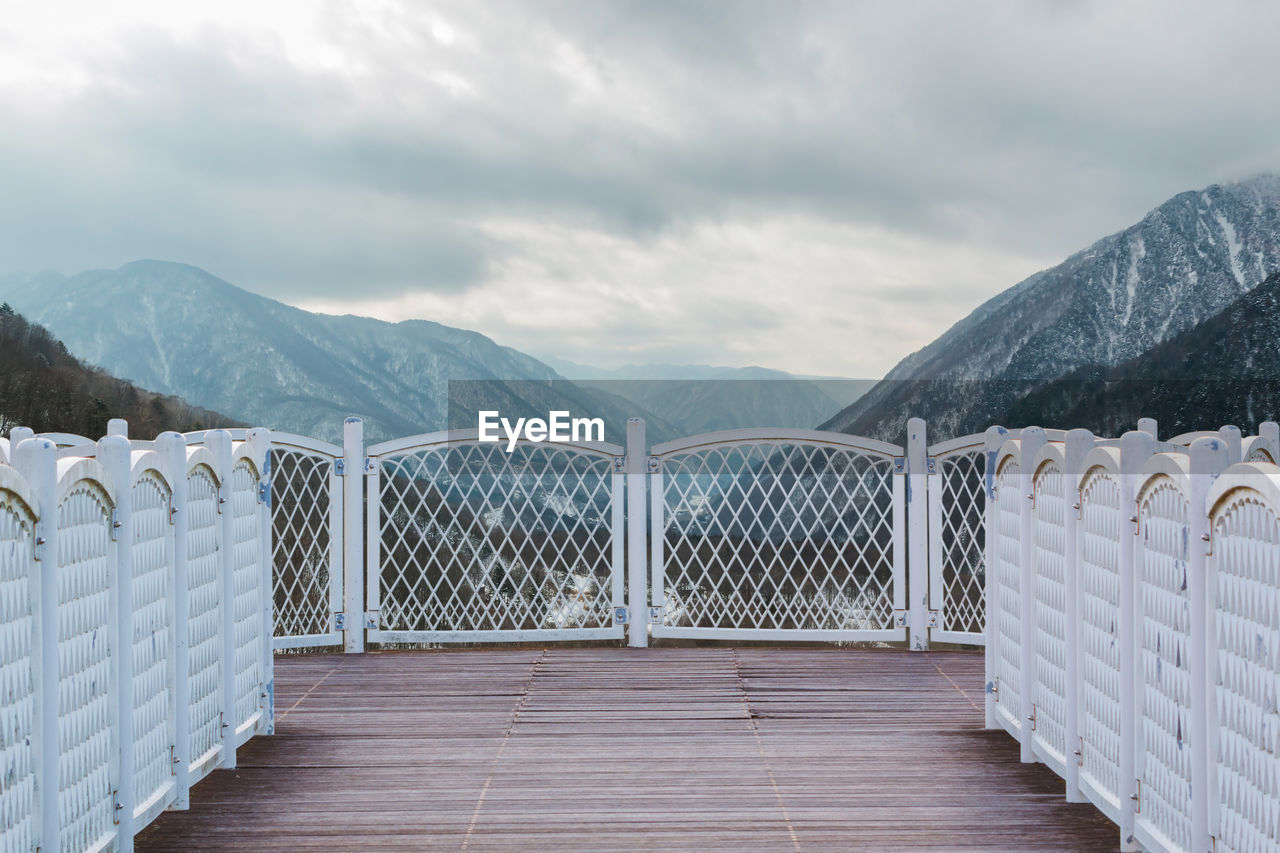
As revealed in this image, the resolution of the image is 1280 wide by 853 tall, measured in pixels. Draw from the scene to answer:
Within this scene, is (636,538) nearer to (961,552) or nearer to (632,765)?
(961,552)

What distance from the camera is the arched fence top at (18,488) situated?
169 centimetres

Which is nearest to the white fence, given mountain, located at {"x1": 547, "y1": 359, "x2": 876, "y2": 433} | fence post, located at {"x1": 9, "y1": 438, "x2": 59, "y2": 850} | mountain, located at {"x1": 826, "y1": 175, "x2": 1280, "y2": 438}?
fence post, located at {"x1": 9, "y1": 438, "x2": 59, "y2": 850}

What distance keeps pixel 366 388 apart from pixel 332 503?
65.7 meters

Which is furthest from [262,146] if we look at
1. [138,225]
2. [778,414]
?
[778,414]

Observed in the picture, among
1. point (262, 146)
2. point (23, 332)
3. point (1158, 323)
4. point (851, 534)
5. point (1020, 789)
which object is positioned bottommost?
point (1020, 789)

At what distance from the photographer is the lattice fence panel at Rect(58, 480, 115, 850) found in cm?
194

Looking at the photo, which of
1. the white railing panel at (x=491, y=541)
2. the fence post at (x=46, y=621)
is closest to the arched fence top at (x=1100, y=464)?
the fence post at (x=46, y=621)

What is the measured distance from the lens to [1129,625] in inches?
85.6

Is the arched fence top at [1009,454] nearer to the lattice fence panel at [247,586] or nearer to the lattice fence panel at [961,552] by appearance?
the lattice fence panel at [961,552]

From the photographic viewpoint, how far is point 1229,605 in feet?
5.76

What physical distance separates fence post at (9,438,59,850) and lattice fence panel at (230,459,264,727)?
100cm

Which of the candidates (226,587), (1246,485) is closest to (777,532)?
(226,587)

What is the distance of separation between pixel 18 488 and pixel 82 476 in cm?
25

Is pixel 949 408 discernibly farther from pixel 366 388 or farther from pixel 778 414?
pixel 366 388
